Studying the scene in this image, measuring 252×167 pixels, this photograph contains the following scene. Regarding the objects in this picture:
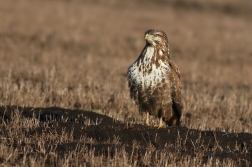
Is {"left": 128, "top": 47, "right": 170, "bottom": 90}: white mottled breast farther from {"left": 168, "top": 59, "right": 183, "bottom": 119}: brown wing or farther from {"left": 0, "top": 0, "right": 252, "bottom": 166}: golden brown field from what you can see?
{"left": 0, "top": 0, "right": 252, "bottom": 166}: golden brown field

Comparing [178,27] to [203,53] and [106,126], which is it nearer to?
[203,53]

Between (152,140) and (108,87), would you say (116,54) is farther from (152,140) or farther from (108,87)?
(152,140)

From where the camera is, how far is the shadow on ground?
726cm

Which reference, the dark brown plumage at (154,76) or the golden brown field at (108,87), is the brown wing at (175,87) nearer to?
the dark brown plumage at (154,76)

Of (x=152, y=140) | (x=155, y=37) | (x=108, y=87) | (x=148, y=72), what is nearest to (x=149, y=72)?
(x=148, y=72)

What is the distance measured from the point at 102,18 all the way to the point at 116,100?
53.7 feet

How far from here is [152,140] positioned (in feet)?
26.5

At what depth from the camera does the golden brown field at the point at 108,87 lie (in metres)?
7.15

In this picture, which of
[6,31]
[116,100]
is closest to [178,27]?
[6,31]

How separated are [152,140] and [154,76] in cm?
135

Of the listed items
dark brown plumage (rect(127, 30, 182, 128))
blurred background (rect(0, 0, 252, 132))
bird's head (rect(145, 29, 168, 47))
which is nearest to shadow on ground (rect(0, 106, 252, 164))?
dark brown plumage (rect(127, 30, 182, 128))

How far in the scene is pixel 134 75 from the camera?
9094 millimetres

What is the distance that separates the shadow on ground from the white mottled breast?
0.78m

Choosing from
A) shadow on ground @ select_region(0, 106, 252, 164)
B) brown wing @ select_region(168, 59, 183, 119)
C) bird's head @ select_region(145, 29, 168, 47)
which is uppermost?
bird's head @ select_region(145, 29, 168, 47)
